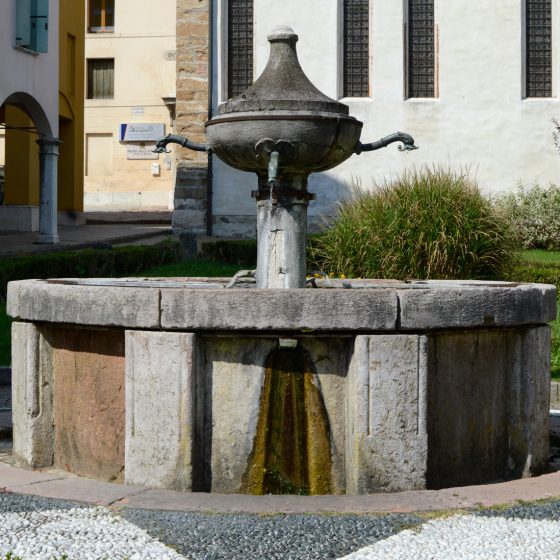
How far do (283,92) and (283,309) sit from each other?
164 cm

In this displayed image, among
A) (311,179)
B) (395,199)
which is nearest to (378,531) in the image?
(395,199)

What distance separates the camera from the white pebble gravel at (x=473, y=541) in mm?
3826

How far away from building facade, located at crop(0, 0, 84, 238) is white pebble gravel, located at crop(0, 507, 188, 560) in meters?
14.5

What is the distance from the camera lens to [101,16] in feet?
135

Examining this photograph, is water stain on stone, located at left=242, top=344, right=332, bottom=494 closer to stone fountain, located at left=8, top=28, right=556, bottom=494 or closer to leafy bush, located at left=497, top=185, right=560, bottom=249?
stone fountain, located at left=8, top=28, right=556, bottom=494

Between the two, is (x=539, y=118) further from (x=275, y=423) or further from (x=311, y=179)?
(x=275, y=423)

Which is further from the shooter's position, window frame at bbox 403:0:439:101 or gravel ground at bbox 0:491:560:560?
window frame at bbox 403:0:439:101

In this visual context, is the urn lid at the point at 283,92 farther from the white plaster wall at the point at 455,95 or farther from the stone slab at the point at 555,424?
the white plaster wall at the point at 455,95

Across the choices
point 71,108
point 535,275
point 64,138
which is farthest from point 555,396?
point 64,138

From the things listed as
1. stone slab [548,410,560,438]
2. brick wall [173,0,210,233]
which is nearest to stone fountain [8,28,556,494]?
stone slab [548,410,560,438]

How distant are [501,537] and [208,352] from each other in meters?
1.56

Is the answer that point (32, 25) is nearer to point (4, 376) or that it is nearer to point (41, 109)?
point (41, 109)

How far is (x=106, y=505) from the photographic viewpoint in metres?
4.53

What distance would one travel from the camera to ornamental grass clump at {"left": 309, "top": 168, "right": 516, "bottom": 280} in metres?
11.9
